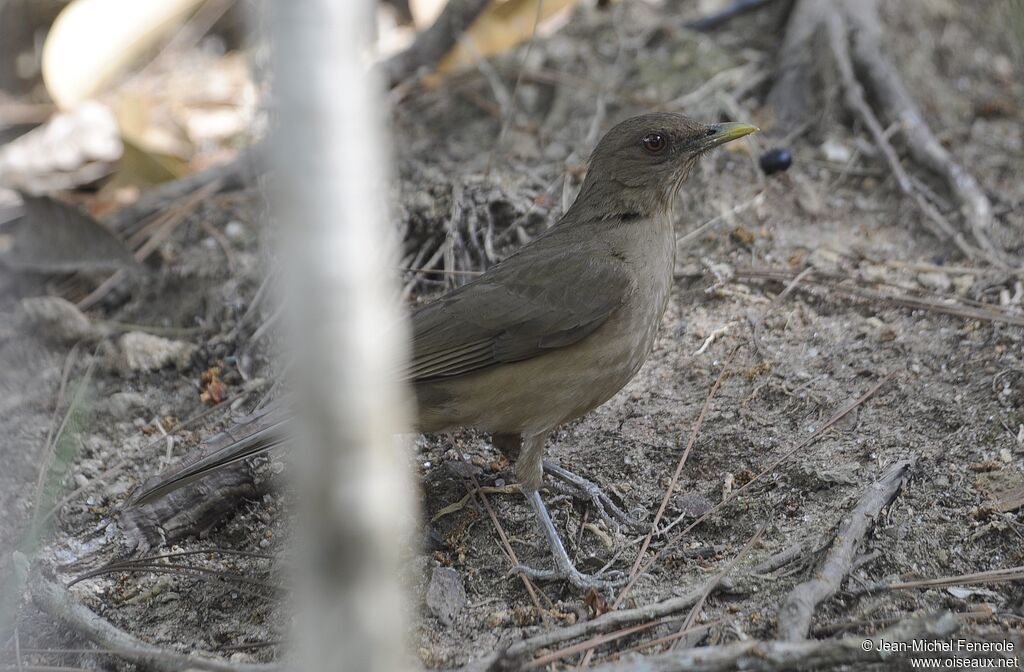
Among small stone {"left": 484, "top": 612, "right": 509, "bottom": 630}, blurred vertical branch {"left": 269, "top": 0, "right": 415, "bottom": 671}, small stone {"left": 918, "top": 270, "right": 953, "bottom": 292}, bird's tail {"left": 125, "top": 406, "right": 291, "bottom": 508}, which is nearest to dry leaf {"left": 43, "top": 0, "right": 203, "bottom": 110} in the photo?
bird's tail {"left": 125, "top": 406, "right": 291, "bottom": 508}

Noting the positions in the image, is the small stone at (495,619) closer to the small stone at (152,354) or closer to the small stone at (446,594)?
the small stone at (446,594)

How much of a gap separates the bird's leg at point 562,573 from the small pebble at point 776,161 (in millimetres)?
2801

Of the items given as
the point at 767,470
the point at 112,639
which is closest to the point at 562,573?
the point at 767,470

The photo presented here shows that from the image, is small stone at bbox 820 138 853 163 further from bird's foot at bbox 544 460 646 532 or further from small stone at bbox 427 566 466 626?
small stone at bbox 427 566 466 626

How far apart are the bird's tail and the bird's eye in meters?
1.99

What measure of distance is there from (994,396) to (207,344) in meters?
3.84

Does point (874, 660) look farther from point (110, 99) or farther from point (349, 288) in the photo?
point (110, 99)

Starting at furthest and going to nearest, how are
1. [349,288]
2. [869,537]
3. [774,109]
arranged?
[774,109] → [869,537] → [349,288]

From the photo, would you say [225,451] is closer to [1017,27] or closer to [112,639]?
[112,639]

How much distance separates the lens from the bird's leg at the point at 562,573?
3816 millimetres

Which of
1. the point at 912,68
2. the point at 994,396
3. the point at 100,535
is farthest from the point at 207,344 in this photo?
the point at 912,68

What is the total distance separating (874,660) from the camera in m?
2.91

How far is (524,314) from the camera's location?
434cm

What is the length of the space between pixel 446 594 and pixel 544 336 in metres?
1.14
